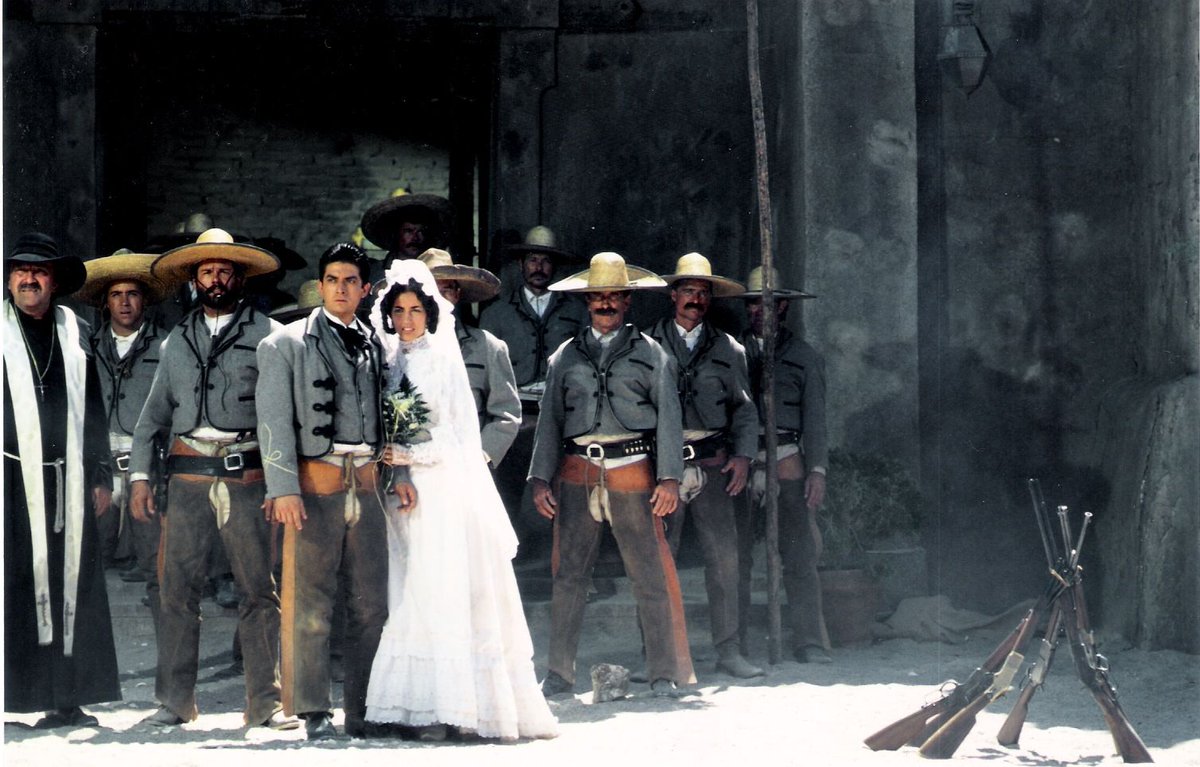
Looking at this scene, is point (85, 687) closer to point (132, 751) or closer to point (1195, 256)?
point (132, 751)

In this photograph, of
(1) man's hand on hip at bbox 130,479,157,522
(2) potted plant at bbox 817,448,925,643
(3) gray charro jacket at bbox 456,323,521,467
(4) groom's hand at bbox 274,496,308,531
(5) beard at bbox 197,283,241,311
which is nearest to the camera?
(4) groom's hand at bbox 274,496,308,531

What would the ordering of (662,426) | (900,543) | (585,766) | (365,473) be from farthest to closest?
(900,543) → (662,426) → (365,473) → (585,766)

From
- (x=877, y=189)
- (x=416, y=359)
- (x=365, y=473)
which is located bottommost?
(x=365, y=473)

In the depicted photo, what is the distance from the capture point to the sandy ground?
7.07m

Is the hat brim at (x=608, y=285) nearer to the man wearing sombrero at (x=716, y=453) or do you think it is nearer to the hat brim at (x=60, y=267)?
the man wearing sombrero at (x=716, y=453)

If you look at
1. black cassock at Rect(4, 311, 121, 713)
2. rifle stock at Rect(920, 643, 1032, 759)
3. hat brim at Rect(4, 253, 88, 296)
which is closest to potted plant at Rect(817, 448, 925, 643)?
rifle stock at Rect(920, 643, 1032, 759)

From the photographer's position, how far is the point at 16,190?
1148 centimetres

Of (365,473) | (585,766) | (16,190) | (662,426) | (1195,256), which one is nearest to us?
(585,766)

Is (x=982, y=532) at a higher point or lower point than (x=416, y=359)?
lower

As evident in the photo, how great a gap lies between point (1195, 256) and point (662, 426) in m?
3.11

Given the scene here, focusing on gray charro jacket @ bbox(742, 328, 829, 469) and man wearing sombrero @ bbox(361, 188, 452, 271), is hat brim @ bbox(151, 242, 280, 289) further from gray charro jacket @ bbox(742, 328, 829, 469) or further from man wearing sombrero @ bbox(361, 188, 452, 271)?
gray charro jacket @ bbox(742, 328, 829, 469)

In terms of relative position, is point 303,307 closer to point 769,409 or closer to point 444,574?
point 769,409

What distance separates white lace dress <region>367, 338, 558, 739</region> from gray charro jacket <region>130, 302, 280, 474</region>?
70 cm

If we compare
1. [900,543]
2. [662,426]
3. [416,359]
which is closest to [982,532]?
[900,543]
